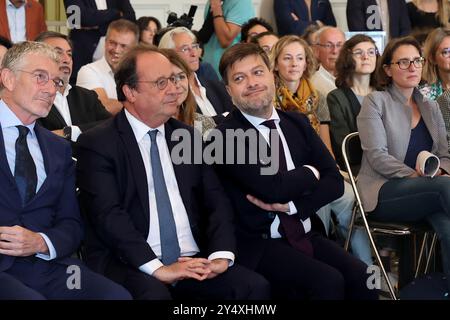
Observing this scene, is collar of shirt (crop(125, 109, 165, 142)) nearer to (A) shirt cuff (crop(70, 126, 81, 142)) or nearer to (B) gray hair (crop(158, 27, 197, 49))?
(A) shirt cuff (crop(70, 126, 81, 142))

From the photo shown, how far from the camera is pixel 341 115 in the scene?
509 cm

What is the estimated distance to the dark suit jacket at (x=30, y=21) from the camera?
242 inches

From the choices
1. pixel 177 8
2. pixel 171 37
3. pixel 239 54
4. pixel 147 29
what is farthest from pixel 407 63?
pixel 177 8

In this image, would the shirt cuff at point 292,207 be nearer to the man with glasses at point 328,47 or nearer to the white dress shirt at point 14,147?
the white dress shirt at point 14,147

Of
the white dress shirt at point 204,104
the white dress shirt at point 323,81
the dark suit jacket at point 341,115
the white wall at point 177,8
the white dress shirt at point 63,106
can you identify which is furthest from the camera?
the white wall at point 177,8

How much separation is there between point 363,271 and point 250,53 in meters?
1.09

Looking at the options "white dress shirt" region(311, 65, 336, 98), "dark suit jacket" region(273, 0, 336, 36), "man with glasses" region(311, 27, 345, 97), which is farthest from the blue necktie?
"dark suit jacket" region(273, 0, 336, 36)

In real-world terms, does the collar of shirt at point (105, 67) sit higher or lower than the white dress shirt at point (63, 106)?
higher

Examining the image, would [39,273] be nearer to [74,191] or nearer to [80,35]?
[74,191]

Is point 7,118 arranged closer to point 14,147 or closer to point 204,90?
point 14,147

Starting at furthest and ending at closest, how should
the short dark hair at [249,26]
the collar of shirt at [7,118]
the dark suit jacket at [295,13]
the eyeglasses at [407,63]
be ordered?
the dark suit jacket at [295,13] < the short dark hair at [249,26] < the eyeglasses at [407,63] < the collar of shirt at [7,118]

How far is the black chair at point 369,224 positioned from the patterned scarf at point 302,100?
537 millimetres

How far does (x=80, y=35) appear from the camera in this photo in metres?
6.60

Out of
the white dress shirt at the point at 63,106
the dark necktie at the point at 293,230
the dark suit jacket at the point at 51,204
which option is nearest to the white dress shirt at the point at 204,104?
the white dress shirt at the point at 63,106
